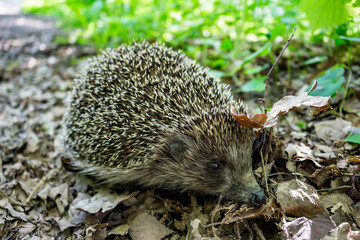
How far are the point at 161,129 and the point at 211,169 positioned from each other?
0.86 m

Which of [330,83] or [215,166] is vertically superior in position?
[330,83]

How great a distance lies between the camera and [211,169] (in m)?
3.92

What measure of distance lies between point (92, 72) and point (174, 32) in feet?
11.7

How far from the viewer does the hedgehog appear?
148 inches

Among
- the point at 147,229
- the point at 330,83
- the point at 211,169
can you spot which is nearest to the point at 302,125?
the point at 330,83

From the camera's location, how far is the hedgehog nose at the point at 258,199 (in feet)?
10.7

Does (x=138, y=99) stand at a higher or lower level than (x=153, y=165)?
higher

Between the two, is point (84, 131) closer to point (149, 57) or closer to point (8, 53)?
point (149, 57)

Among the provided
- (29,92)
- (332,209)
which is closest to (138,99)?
(332,209)

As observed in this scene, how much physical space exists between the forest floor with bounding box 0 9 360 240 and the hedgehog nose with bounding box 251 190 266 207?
92 millimetres

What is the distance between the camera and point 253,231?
3223 millimetres

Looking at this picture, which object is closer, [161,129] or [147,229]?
[147,229]

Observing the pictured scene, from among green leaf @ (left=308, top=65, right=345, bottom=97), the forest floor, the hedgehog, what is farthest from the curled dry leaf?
green leaf @ (left=308, top=65, right=345, bottom=97)

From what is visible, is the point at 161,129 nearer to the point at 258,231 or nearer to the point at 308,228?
the point at 258,231
